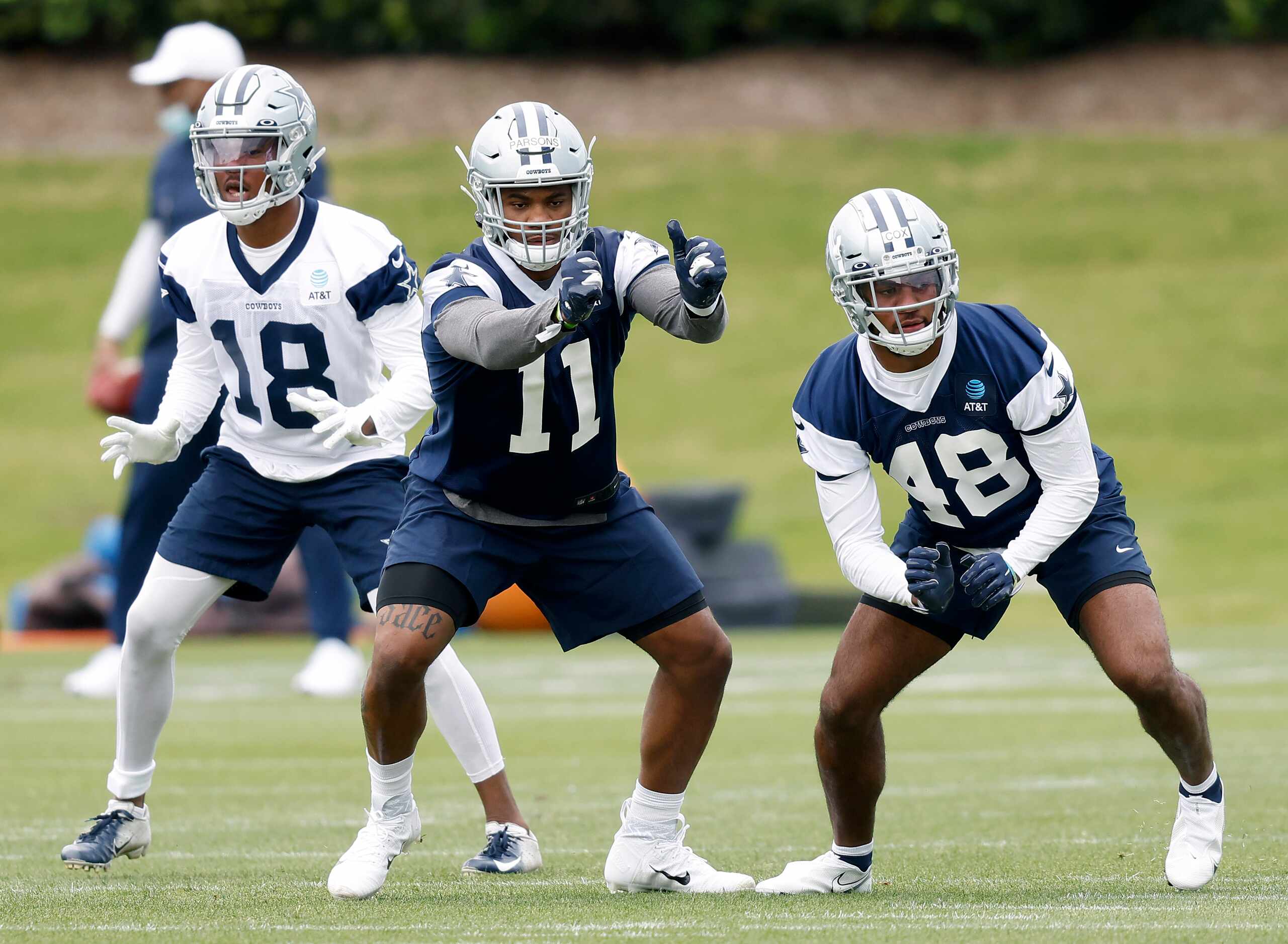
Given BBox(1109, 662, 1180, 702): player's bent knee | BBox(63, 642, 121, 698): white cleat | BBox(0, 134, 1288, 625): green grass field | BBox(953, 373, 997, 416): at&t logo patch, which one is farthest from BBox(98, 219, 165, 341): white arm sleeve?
BBox(0, 134, 1288, 625): green grass field

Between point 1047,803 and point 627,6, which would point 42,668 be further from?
point 627,6

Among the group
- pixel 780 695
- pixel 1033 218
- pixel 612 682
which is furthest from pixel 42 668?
pixel 1033 218

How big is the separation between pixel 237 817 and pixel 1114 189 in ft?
83.5

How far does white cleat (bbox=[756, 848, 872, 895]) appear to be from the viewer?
15.0ft

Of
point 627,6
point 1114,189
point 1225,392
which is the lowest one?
point 1225,392

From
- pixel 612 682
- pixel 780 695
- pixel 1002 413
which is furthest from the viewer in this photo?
pixel 612 682

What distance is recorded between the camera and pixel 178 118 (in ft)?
27.0

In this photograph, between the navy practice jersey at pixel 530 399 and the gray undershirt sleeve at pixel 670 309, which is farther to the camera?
the navy practice jersey at pixel 530 399

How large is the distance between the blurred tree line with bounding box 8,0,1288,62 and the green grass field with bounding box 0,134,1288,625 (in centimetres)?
291

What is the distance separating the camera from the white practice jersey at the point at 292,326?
5.10 meters

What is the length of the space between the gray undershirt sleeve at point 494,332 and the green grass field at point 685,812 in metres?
1.22

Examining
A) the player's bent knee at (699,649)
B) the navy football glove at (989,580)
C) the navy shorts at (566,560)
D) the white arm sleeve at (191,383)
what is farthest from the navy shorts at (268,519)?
the navy football glove at (989,580)

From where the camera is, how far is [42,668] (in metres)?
11.3

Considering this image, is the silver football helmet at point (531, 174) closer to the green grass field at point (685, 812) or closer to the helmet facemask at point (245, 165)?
the helmet facemask at point (245, 165)
